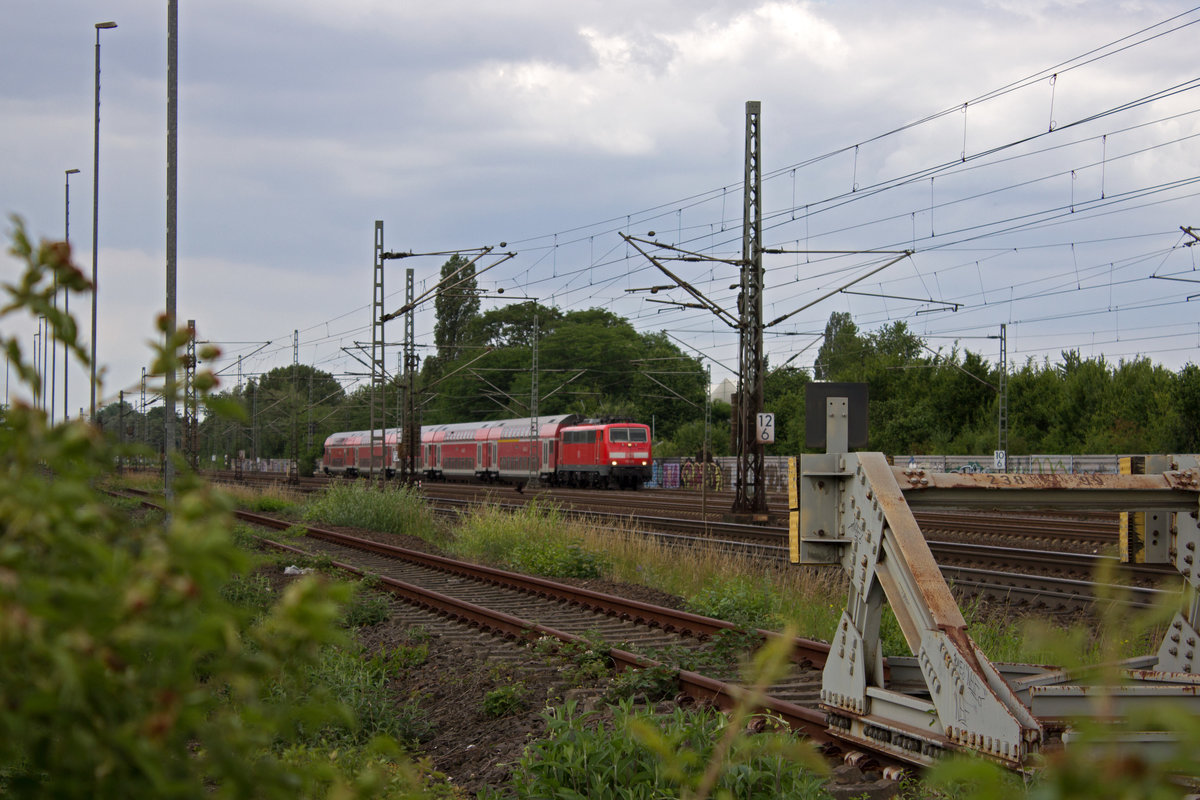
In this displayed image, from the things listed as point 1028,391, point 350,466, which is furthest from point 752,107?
point 350,466

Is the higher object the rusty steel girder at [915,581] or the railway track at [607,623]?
the rusty steel girder at [915,581]

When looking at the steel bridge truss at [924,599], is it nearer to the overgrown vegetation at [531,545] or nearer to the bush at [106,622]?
the bush at [106,622]

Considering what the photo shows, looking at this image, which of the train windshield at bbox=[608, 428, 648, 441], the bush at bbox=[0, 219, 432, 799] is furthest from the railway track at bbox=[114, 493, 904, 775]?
the train windshield at bbox=[608, 428, 648, 441]

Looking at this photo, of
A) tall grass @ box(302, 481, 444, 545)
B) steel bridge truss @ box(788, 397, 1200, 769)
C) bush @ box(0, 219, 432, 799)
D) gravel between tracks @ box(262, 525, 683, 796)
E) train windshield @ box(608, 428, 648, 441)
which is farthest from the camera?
train windshield @ box(608, 428, 648, 441)

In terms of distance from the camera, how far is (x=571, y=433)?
49344mm

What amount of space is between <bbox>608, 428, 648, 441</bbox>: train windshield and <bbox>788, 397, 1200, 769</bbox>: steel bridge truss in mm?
40604

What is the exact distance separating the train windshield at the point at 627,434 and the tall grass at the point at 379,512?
19869mm

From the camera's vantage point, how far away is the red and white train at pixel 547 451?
154 feet

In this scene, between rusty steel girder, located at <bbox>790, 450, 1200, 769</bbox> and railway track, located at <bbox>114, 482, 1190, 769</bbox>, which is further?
railway track, located at <bbox>114, 482, 1190, 769</bbox>

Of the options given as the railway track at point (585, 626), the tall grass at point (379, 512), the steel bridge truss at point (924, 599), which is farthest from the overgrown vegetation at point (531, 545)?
the steel bridge truss at point (924, 599)

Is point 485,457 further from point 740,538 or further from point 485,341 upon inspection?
point 485,341

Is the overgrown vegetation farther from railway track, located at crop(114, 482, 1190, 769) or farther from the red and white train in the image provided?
the red and white train

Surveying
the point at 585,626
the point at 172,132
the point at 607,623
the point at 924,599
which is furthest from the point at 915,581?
the point at 172,132

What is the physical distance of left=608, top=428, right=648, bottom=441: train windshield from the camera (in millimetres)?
46812
